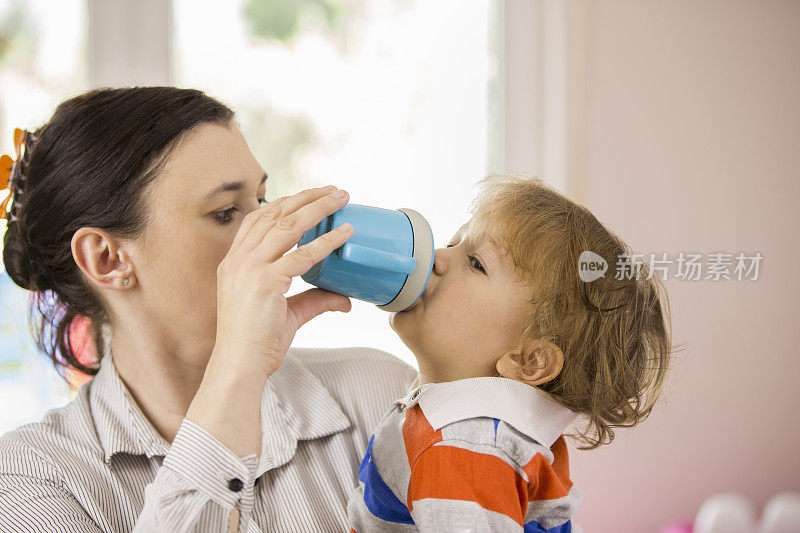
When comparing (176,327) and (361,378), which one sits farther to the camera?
(361,378)

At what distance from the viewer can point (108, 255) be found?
1.26 meters

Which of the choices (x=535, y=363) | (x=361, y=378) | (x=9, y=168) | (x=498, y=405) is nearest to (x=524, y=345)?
(x=535, y=363)

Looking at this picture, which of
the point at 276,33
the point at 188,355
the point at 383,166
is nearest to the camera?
the point at 188,355

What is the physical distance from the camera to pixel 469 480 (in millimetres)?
950

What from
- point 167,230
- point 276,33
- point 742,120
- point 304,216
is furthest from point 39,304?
point 742,120

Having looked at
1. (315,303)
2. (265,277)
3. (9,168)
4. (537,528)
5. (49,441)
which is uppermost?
(9,168)

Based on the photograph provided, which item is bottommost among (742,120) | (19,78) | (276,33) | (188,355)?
(188,355)

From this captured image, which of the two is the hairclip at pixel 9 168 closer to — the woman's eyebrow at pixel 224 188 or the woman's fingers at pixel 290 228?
the woman's eyebrow at pixel 224 188

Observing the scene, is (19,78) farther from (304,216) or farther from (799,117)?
(799,117)

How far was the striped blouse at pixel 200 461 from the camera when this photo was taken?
37.2 inches

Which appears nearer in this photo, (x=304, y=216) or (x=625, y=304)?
(x=304, y=216)

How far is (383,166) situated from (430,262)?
4.32 ft

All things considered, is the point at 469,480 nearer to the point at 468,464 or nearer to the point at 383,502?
the point at 468,464

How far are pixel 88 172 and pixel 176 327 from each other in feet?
1.09
